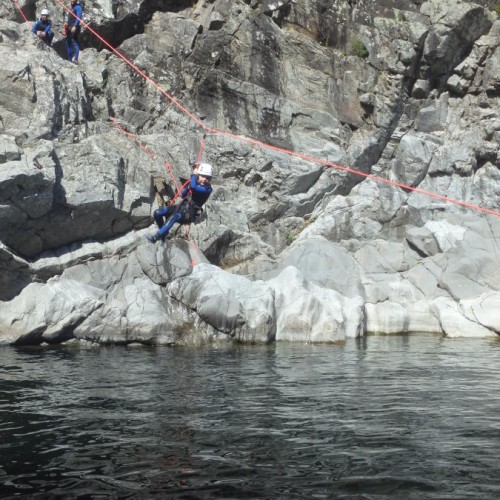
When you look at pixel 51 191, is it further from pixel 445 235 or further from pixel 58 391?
pixel 445 235

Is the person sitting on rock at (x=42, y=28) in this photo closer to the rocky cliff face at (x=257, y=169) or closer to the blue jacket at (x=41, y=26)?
the blue jacket at (x=41, y=26)

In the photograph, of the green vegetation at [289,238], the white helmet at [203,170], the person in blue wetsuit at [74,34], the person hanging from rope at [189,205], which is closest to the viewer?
the white helmet at [203,170]

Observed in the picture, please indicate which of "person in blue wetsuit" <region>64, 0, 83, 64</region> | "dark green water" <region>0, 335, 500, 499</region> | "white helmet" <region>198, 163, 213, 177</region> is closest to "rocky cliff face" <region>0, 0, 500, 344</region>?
"person in blue wetsuit" <region>64, 0, 83, 64</region>

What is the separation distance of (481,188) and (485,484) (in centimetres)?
2775

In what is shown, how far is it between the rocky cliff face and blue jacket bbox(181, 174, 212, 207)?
9.24 feet

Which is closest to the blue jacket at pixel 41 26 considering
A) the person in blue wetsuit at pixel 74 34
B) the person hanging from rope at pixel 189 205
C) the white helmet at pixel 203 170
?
the person in blue wetsuit at pixel 74 34

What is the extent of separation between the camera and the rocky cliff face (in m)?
22.0

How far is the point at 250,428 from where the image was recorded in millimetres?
10117

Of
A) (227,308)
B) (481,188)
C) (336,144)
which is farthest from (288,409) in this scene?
(481,188)

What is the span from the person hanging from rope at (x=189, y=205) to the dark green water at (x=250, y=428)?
600 centimetres

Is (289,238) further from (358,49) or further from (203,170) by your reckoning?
(358,49)

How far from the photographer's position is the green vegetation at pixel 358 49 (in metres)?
34.1

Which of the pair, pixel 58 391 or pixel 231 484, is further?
pixel 58 391

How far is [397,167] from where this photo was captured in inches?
1303
